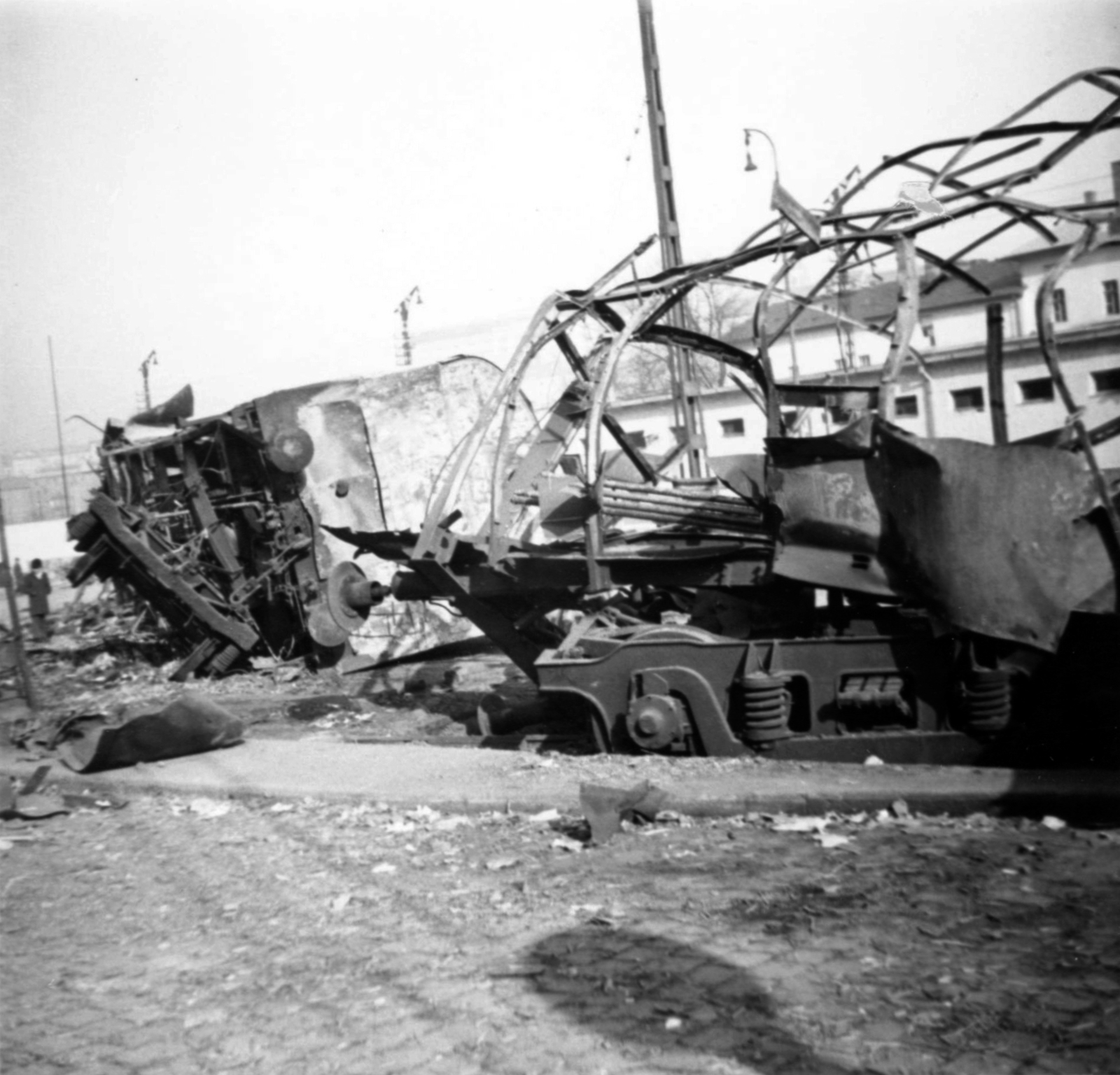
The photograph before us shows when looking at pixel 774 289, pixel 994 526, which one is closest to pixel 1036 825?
pixel 994 526

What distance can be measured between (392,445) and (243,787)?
7.40 meters

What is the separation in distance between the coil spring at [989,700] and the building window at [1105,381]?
20.7 m

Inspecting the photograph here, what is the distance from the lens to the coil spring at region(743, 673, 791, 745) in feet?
19.7

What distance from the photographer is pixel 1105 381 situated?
28.5 m

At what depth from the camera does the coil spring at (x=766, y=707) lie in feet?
19.7

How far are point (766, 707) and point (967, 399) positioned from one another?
30.5 m

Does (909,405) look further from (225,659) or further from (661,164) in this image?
(225,659)

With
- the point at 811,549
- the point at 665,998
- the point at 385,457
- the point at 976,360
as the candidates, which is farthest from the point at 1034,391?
the point at 665,998

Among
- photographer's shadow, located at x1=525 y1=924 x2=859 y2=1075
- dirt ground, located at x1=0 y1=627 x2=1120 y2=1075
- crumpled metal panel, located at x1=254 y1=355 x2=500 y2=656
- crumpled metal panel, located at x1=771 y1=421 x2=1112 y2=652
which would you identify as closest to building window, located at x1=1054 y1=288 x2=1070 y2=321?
crumpled metal panel, located at x1=254 y1=355 x2=500 y2=656

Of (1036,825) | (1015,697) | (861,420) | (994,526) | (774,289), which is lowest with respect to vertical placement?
(1036,825)

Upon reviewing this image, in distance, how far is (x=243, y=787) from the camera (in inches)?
272

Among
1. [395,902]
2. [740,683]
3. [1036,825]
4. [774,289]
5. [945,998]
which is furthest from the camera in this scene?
[774,289]

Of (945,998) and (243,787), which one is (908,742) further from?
(243,787)

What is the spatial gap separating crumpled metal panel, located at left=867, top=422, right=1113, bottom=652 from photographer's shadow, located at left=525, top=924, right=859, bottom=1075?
2.41 metres
